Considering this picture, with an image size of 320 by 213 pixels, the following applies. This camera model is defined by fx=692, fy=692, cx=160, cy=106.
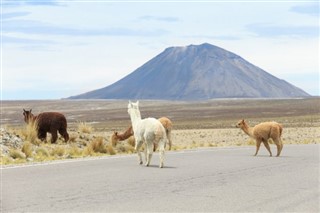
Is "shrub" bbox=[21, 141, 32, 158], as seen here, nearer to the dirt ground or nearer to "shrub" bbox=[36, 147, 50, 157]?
"shrub" bbox=[36, 147, 50, 157]

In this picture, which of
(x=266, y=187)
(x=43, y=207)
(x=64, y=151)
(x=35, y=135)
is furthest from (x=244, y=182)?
(x=35, y=135)

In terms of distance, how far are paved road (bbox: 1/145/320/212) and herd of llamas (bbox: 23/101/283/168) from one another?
701mm

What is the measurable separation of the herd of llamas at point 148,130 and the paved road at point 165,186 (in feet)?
2.30

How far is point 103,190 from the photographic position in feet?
44.2

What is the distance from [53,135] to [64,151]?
2.41 meters

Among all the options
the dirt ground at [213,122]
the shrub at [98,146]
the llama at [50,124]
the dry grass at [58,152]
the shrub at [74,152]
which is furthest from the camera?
the dirt ground at [213,122]

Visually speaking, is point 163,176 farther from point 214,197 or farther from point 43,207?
point 43,207

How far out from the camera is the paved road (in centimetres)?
1152

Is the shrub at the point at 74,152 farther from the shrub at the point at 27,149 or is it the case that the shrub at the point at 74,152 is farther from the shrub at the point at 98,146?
the shrub at the point at 27,149

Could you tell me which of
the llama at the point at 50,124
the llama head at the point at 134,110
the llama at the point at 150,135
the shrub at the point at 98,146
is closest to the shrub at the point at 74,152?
the shrub at the point at 98,146

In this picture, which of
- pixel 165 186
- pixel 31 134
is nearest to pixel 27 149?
pixel 31 134

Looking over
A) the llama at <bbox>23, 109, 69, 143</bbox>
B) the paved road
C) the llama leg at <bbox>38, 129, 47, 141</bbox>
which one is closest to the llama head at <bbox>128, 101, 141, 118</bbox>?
the paved road

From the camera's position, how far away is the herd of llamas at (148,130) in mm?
18297

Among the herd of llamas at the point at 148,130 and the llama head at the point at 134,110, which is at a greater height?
the llama head at the point at 134,110
